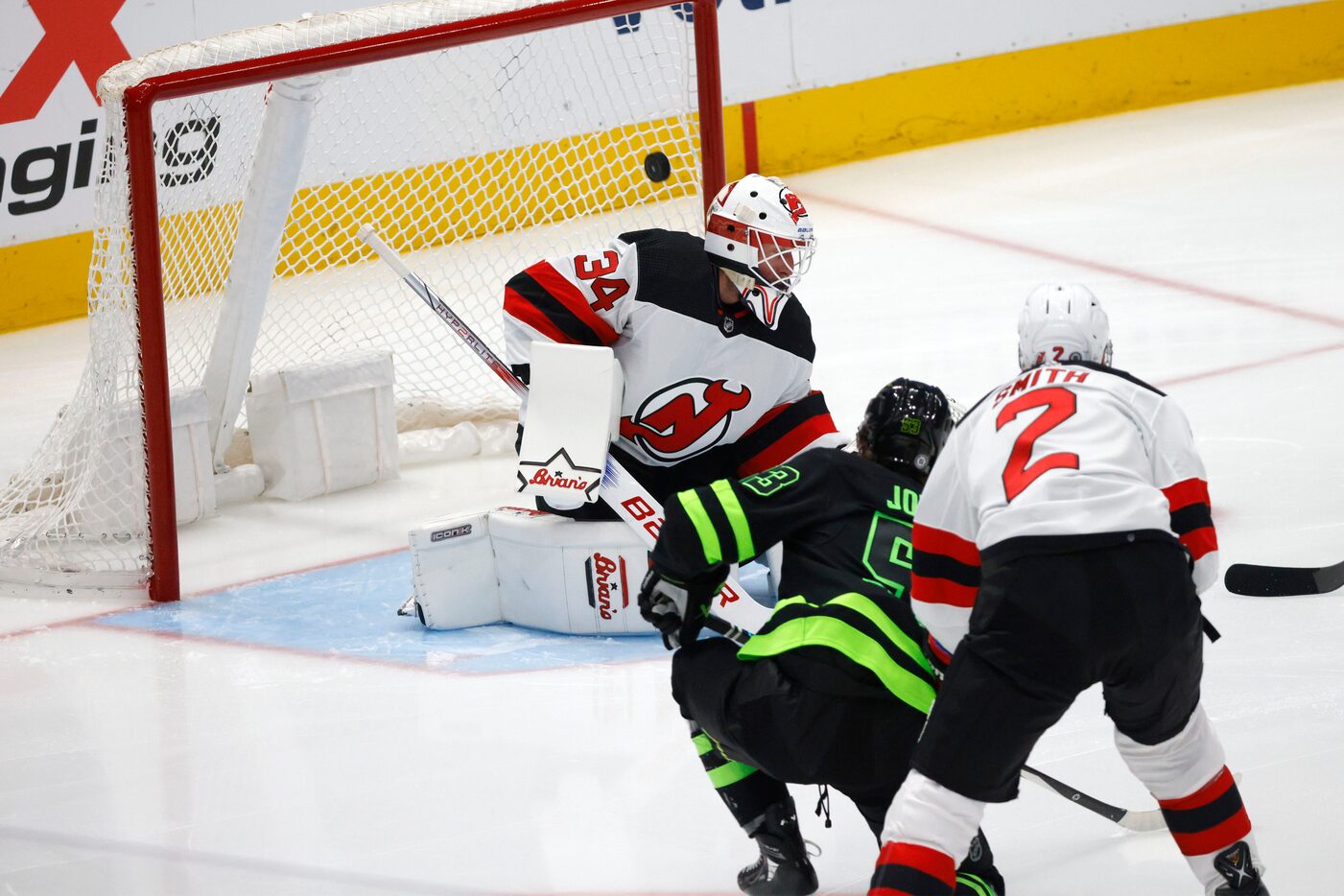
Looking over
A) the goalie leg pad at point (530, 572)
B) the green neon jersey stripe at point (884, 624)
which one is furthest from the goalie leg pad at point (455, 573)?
the green neon jersey stripe at point (884, 624)

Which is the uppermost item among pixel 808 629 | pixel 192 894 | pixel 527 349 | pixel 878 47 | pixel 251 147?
pixel 878 47

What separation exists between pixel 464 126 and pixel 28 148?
1621 millimetres

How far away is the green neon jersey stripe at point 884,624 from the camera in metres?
2.32

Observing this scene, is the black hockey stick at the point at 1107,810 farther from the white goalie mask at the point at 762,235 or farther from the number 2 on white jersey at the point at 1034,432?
the white goalie mask at the point at 762,235

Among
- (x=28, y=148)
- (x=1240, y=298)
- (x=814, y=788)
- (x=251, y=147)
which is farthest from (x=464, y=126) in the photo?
(x=814, y=788)

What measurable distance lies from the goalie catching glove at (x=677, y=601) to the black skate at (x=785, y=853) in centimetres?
28

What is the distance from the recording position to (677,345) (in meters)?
3.40

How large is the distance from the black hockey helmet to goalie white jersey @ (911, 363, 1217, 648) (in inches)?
15.2

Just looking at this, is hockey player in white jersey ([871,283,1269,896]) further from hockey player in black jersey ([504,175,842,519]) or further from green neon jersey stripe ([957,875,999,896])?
hockey player in black jersey ([504,175,842,519])

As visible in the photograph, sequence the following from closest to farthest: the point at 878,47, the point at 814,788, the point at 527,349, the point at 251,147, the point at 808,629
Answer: the point at 808,629 < the point at 814,788 < the point at 527,349 < the point at 251,147 < the point at 878,47

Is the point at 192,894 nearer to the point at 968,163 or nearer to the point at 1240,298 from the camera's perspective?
the point at 1240,298

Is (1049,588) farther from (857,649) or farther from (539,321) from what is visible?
(539,321)

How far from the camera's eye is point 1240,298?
227 inches

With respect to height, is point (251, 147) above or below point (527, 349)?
above
